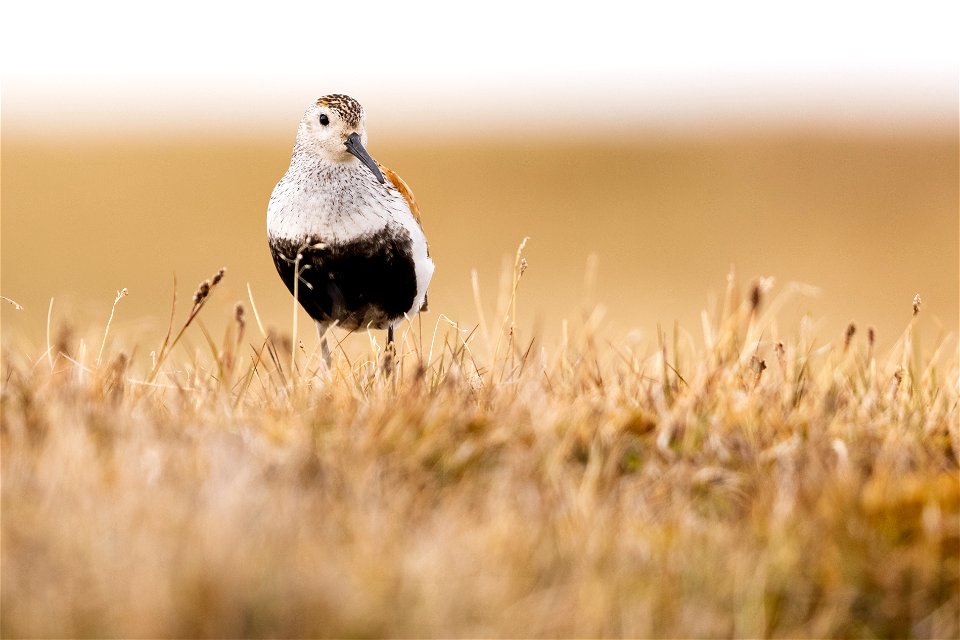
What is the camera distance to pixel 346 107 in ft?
20.6

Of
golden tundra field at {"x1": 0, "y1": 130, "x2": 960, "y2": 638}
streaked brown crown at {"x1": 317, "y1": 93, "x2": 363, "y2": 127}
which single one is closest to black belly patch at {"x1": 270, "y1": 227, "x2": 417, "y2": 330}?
golden tundra field at {"x1": 0, "y1": 130, "x2": 960, "y2": 638}

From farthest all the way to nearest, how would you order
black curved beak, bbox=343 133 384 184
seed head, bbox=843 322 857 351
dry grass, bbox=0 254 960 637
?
black curved beak, bbox=343 133 384 184
seed head, bbox=843 322 857 351
dry grass, bbox=0 254 960 637

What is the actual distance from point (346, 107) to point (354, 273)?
3.05 ft

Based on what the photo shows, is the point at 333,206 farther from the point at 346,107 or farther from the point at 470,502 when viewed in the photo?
the point at 470,502

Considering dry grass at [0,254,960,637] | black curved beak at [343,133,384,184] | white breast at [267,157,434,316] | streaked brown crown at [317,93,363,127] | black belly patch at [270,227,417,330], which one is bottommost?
dry grass at [0,254,960,637]

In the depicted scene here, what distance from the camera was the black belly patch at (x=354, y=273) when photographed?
19.9 feet

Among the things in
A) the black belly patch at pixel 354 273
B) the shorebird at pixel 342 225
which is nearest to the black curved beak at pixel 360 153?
the shorebird at pixel 342 225

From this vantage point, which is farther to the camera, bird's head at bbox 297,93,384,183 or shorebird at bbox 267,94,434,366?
bird's head at bbox 297,93,384,183

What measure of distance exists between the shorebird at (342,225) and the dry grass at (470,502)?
1271 mm

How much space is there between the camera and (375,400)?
417 centimetres

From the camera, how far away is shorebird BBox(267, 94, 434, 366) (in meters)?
6.04

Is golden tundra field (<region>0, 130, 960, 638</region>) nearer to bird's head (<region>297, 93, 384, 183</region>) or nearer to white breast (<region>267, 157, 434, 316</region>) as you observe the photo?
white breast (<region>267, 157, 434, 316</region>)

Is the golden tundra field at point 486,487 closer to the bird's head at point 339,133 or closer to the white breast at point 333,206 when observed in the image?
the white breast at point 333,206

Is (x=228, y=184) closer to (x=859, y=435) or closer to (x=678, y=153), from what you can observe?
(x=678, y=153)
